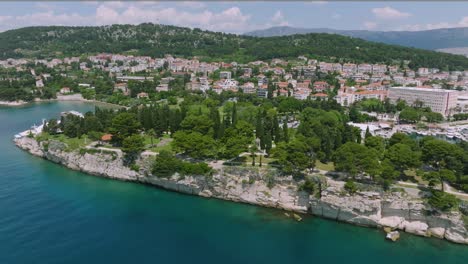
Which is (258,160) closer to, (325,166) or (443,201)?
(325,166)

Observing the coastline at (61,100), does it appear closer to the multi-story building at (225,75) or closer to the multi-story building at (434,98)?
the multi-story building at (225,75)

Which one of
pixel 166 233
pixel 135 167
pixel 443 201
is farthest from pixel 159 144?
pixel 443 201

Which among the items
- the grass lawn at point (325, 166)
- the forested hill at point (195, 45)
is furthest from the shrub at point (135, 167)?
the forested hill at point (195, 45)

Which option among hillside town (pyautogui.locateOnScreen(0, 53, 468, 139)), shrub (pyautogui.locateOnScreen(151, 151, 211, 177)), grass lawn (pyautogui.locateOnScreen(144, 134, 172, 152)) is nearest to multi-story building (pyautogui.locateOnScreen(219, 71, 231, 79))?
hillside town (pyautogui.locateOnScreen(0, 53, 468, 139))

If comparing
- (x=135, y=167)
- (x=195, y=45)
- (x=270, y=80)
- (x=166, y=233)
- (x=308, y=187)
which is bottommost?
(x=166, y=233)

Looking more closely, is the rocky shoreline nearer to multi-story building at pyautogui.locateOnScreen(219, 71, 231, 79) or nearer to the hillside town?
the hillside town
